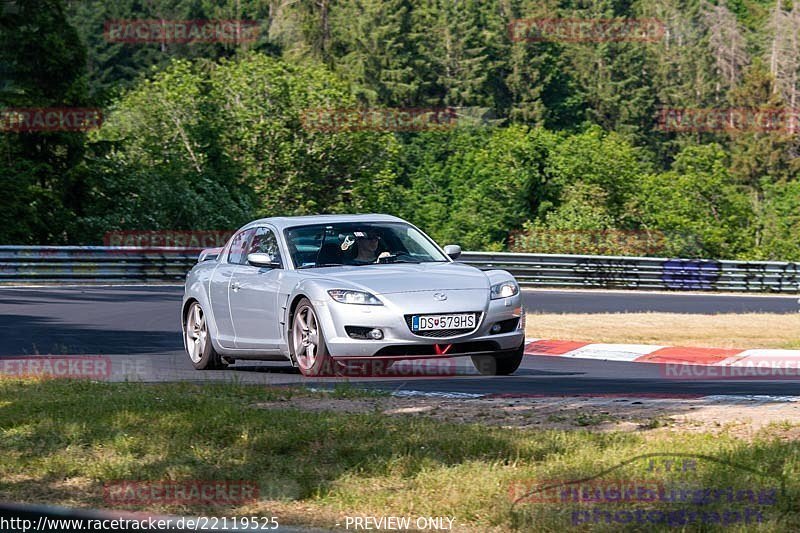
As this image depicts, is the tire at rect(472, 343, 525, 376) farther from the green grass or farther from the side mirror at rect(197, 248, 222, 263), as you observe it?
the green grass

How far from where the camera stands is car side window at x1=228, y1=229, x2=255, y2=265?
13703 millimetres

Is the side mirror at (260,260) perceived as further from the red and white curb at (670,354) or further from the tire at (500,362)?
the red and white curb at (670,354)

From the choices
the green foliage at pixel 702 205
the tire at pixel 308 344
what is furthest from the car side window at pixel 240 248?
the green foliage at pixel 702 205

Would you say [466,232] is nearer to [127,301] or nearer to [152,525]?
[127,301]

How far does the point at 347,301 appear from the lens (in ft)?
38.4

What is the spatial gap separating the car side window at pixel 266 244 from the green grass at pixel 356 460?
382cm

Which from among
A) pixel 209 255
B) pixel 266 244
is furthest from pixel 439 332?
pixel 209 255

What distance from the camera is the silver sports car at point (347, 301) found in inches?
460

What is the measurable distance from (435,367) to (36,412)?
5745mm

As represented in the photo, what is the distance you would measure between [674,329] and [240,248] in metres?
10.2

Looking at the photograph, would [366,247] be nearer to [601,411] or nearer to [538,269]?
[601,411]

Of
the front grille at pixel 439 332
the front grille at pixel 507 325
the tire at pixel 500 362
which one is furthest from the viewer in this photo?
the tire at pixel 500 362

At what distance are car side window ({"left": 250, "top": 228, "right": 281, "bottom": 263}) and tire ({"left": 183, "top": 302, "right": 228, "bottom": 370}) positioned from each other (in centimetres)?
93

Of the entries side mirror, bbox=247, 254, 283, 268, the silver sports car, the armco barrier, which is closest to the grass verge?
the silver sports car
